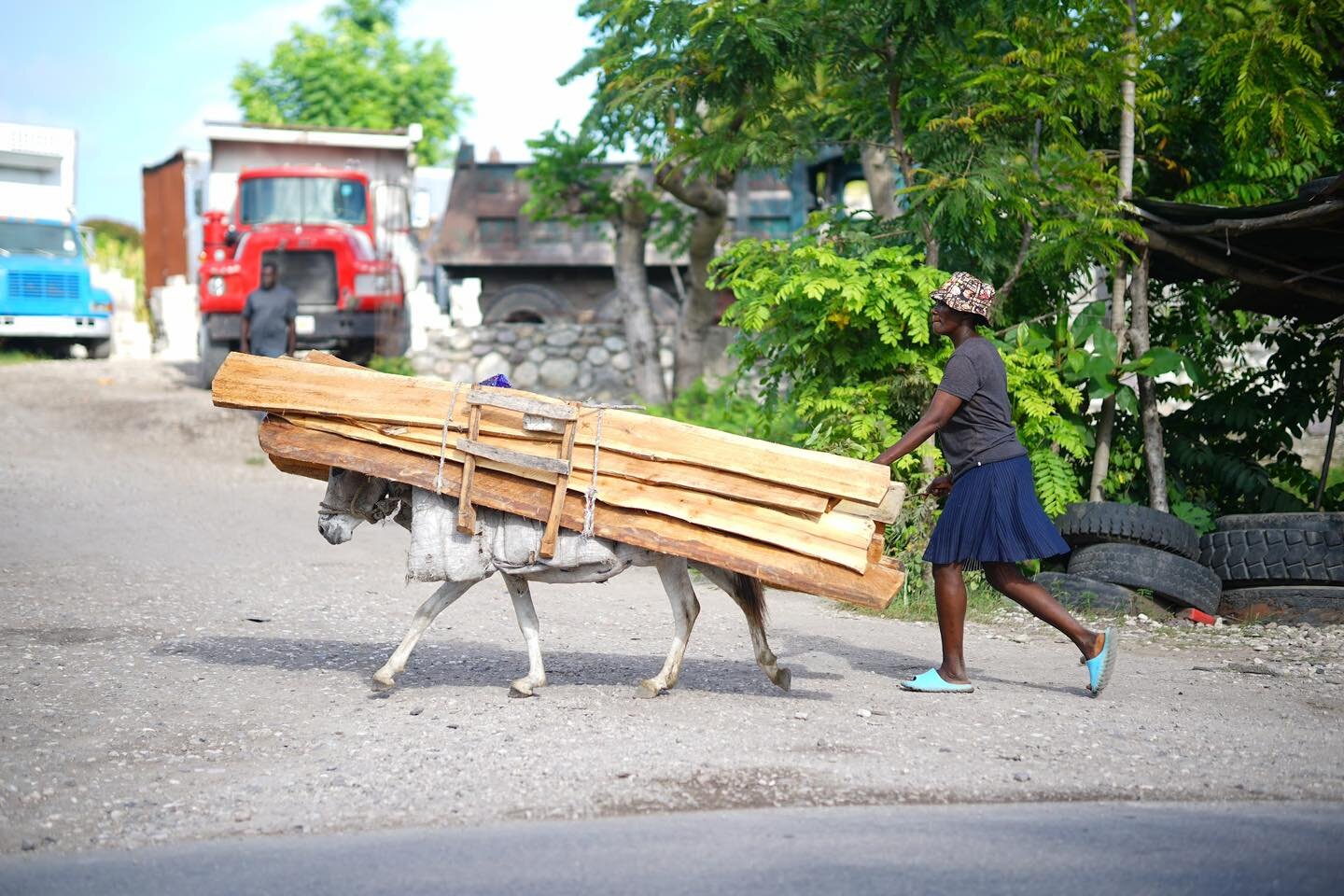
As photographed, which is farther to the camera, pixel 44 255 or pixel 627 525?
pixel 44 255

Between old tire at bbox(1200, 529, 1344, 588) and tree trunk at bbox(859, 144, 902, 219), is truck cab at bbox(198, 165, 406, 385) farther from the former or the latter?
old tire at bbox(1200, 529, 1344, 588)

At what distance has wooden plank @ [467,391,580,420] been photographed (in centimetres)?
595

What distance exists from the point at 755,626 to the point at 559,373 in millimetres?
14602

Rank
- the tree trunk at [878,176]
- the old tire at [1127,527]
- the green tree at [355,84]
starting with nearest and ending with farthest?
the old tire at [1127,527] < the tree trunk at [878,176] < the green tree at [355,84]

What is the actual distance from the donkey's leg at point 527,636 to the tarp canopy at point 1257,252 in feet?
17.7

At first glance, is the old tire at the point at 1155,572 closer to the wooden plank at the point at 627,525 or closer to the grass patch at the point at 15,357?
the wooden plank at the point at 627,525

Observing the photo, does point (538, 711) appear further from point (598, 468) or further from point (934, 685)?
point (934, 685)

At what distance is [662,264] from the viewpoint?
24469 millimetres

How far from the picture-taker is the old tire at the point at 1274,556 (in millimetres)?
8914

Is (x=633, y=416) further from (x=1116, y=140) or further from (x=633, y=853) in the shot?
(x=1116, y=140)

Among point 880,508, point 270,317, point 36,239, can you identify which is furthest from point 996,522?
point 36,239

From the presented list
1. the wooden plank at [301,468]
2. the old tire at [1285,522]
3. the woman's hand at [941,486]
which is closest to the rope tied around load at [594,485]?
the wooden plank at [301,468]

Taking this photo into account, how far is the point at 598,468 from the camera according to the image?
5.97m

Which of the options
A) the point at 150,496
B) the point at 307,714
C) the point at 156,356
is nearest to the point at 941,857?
the point at 307,714
